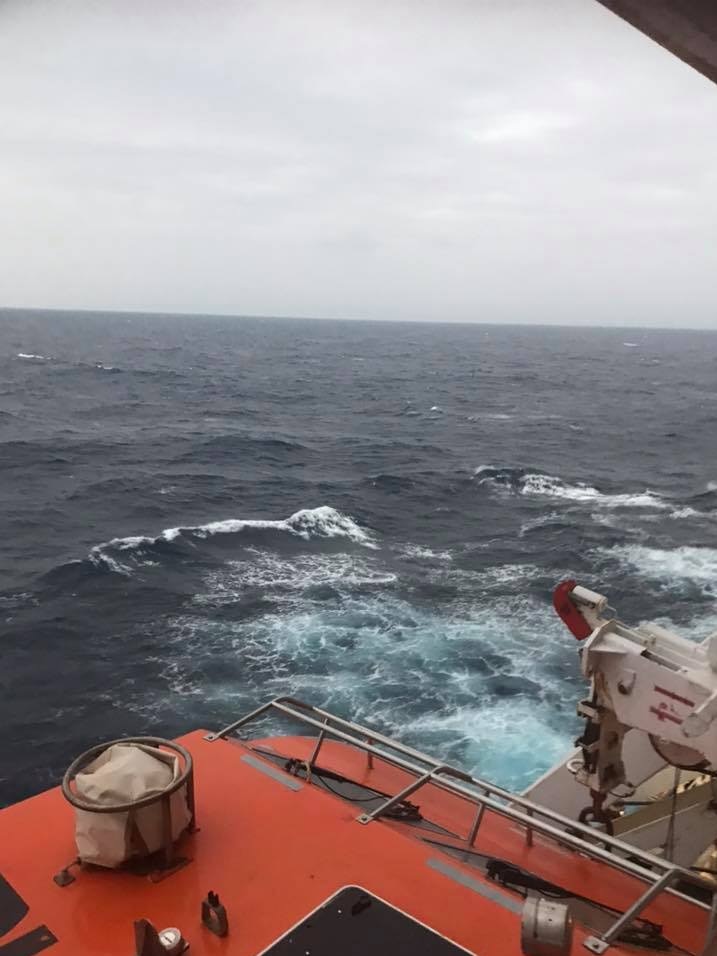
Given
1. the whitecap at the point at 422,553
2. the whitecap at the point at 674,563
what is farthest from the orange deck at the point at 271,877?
the whitecap at the point at 422,553

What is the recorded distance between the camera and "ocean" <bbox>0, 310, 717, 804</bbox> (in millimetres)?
16078

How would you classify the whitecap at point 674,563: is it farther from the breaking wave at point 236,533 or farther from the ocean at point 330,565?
the breaking wave at point 236,533

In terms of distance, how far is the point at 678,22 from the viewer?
3156 mm

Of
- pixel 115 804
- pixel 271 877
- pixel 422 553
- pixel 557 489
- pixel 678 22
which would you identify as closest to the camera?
pixel 678 22

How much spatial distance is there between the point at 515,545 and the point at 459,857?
2125 cm

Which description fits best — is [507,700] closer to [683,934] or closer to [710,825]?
→ [710,825]

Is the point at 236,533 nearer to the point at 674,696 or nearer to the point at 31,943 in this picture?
the point at 674,696

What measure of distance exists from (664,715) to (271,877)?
3.47 metres

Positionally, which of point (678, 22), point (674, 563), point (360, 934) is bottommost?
point (674, 563)

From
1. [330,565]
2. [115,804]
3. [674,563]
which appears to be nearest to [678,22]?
[115,804]

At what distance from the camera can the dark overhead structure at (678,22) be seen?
3008 millimetres

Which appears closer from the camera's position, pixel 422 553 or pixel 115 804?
pixel 115 804

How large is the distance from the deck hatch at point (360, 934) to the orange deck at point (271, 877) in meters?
0.17

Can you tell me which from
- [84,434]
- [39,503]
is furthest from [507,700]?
[84,434]
